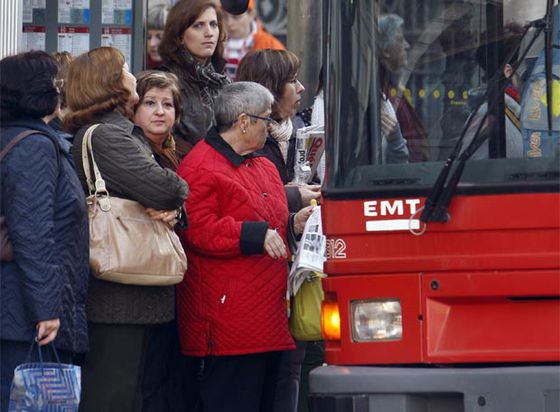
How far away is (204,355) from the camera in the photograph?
711 cm

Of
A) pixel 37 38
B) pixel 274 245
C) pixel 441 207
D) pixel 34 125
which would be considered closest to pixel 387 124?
pixel 441 207

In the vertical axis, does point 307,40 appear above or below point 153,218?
above

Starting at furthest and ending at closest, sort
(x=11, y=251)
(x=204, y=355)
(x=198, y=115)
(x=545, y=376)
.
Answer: (x=198, y=115), (x=204, y=355), (x=11, y=251), (x=545, y=376)

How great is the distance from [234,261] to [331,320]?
95 centimetres

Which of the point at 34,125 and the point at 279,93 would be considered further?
the point at 279,93

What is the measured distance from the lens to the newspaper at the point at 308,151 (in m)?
7.78

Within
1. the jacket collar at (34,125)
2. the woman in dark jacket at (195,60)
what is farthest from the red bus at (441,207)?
the woman in dark jacket at (195,60)

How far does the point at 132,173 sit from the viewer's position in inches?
266

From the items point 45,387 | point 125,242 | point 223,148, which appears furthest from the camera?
point 223,148

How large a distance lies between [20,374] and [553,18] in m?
2.60

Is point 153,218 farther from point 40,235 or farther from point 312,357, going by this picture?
point 312,357

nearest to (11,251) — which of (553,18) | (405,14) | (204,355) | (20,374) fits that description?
(20,374)

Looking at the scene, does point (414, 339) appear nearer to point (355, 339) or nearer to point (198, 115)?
point (355, 339)

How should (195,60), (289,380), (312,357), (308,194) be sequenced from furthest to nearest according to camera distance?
(312,357), (195,60), (289,380), (308,194)
